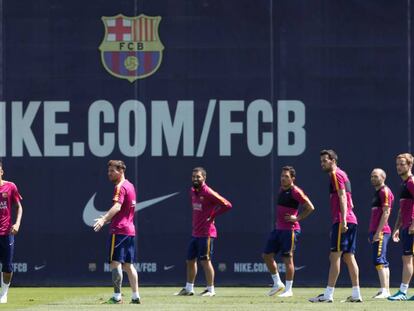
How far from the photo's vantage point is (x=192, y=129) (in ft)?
64.7

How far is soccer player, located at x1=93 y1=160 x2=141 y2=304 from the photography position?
15.0m

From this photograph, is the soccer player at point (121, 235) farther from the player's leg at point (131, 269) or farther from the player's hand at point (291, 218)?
the player's hand at point (291, 218)

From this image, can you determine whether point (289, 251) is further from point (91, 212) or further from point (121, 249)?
point (91, 212)

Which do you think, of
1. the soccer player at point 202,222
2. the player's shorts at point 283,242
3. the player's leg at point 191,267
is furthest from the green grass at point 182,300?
the player's shorts at point 283,242

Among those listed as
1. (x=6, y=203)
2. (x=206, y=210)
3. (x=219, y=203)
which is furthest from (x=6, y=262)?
(x=219, y=203)

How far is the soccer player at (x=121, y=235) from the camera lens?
15.0 metres

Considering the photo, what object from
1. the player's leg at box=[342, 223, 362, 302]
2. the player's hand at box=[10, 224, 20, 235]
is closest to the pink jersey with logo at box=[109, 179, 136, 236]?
the player's hand at box=[10, 224, 20, 235]

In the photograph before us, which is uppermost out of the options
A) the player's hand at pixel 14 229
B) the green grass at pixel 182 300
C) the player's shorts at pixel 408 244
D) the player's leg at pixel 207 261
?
the player's hand at pixel 14 229

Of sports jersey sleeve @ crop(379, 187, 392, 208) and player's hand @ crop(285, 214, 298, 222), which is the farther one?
player's hand @ crop(285, 214, 298, 222)

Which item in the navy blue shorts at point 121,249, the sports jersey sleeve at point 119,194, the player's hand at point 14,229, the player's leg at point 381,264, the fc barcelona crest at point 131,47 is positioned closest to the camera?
the sports jersey sleeve at point 119,194

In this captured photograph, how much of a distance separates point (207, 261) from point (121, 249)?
222 centimetres

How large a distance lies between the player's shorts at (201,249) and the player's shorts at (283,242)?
0.79 metres

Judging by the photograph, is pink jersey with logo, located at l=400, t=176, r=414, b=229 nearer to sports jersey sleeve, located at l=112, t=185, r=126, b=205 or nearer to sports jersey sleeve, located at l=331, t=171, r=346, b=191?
sports jersey sleeve, located at l=331, t=171, r=346, b=191

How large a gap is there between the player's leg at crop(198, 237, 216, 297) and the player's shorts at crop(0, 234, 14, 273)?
271cm
